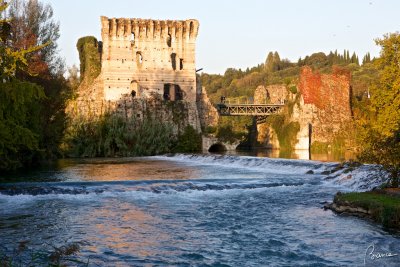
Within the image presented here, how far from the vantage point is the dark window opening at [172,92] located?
46.8 m

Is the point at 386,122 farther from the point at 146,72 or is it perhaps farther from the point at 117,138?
the point at 146,72

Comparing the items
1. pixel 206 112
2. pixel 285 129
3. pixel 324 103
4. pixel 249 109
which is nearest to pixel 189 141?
pixel 206 112

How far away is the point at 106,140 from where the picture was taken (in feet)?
126

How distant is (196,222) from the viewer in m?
11.7

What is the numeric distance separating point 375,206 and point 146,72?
37051 millimetres

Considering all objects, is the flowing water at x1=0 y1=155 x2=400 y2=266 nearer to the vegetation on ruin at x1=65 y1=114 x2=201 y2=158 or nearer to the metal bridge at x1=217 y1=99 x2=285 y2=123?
the vegetation on ruin at x1=65 y1=114 x2=201 y2=158

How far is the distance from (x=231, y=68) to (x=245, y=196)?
9955 cm

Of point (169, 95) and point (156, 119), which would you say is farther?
point (169, 95)

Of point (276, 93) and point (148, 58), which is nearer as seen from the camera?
point (148, 58)

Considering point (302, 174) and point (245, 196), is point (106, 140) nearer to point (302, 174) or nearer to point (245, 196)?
point (302, 174)

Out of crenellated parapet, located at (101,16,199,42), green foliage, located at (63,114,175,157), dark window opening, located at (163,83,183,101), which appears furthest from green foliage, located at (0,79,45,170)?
crenellated parapet, located at (101,16,199,42)

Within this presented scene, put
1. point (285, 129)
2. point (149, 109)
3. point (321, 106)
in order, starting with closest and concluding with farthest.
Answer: point (149, 109) < point (321, 106) < point (285, 129)

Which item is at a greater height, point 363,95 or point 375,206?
point 363,95

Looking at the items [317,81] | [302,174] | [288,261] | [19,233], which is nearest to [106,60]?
[317,81]
